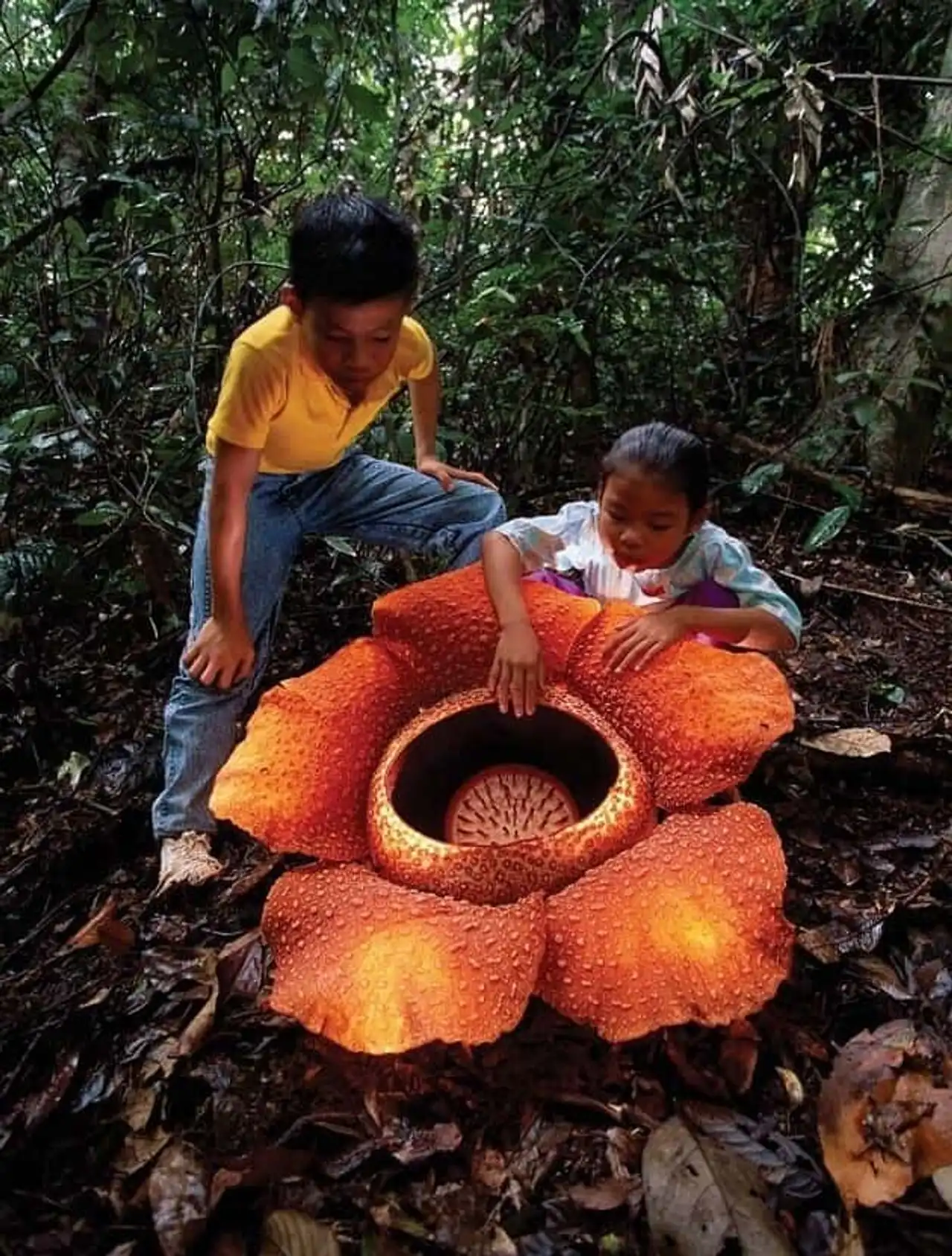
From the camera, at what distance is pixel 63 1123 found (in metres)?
1.65

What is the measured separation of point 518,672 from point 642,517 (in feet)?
1.53

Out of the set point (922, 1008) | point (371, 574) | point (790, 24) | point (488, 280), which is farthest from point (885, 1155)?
point (790, 24)

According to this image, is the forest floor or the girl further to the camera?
the girl

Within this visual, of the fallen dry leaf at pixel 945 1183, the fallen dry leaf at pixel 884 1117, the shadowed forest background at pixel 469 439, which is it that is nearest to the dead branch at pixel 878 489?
the shadowed forest background at pixel 469 439

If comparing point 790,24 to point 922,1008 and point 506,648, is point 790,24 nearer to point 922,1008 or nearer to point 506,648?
point 506,648

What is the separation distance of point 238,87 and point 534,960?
2755 mm

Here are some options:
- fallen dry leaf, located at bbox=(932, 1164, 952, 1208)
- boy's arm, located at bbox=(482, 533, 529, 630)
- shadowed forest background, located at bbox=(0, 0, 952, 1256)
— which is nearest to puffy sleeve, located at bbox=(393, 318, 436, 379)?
shadowed forest background, located at bbox=(0, 0, 952, 1256)

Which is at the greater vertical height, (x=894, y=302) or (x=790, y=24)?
(x=790, y=24)

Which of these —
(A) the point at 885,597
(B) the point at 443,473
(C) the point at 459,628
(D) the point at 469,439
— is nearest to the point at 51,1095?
(C) the point at 459,628

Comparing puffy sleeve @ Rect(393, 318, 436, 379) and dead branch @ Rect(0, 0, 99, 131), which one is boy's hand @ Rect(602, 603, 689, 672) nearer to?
puffy sleeve @ Rect(393, 318, 436, 379)

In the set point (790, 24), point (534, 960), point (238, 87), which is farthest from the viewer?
point (790, 24)

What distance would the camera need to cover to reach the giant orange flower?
133 centimetres

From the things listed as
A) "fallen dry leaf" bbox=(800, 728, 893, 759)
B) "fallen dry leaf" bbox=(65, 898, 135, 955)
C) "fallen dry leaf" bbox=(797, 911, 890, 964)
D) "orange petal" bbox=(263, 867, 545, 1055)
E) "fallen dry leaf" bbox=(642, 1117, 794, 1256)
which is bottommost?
"fallen dry leaf" bbox=(65, 898, 135, 955)

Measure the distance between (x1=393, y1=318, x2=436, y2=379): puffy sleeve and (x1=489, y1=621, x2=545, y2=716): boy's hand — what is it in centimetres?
107
